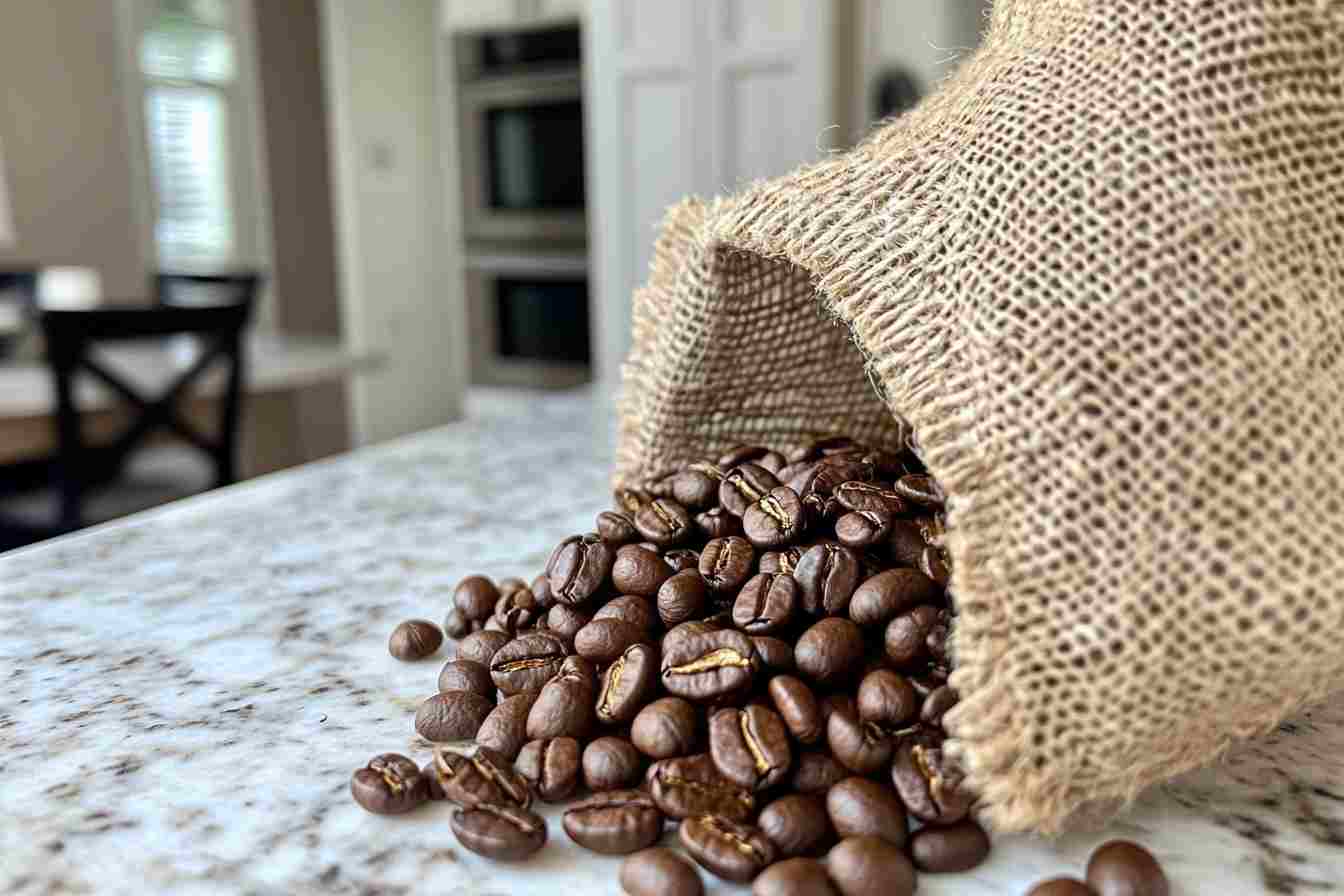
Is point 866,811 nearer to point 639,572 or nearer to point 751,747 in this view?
point 751,747

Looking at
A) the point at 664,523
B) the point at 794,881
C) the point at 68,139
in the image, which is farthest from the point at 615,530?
the point at 68,139

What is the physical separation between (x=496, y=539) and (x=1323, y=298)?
83 centimetres

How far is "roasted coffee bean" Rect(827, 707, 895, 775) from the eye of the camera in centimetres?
63

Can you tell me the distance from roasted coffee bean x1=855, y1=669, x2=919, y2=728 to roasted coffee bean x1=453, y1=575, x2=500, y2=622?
0.37 metres

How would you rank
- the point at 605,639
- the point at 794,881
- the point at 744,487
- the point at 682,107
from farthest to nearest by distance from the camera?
the point at 682,107 < the point at 744,487 < the point at 605,639 < the point at 794,881

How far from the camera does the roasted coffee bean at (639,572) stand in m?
0.79

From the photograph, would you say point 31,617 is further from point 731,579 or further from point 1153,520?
point 1153,520

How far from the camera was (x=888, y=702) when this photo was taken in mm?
645

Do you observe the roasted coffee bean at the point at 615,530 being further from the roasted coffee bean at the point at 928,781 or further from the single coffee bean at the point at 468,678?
the roasted coffee bean at the point at 928,781

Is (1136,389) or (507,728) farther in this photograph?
(507,728)

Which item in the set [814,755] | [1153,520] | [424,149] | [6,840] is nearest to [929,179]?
[1153,520]

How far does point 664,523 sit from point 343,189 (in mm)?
5065

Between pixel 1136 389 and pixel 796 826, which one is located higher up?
pixel 1136 389

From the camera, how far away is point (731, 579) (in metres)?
0.77
